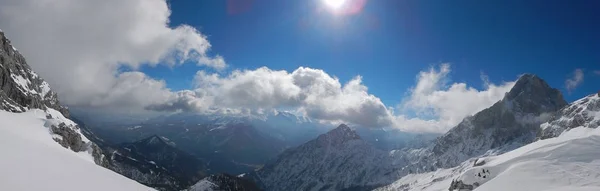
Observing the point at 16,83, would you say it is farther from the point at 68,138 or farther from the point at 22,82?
the point at 68,138

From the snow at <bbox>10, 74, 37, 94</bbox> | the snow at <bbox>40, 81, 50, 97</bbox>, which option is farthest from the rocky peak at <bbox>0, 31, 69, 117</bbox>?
the snow at <bbox>40, 81, 50, 97</bbox>

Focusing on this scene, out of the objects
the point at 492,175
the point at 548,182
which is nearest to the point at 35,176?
the point at 548,182

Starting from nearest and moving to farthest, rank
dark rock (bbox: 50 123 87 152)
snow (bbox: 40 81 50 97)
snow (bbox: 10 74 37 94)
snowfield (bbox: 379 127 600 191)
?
snowfield (bbox: 379 127 600 191) < dark rock (bbox: 50 123 87 152) < snow (bbox: 10 74 37 94) < snow (bbox: 40 81 50 97)

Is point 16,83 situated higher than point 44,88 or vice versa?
point 44,88

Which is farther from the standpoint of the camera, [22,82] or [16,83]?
[22,82]

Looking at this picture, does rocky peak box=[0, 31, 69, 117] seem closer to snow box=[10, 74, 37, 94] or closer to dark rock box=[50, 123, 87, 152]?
snow box=[10, 74, 37, 94]

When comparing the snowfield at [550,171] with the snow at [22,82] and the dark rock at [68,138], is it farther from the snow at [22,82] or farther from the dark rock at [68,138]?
the snow at [22,82]

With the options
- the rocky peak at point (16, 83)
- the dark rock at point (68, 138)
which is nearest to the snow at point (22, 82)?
the rocky peak at point (16, 83)

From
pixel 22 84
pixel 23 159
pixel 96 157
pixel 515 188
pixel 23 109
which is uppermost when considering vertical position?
pixel 22 84

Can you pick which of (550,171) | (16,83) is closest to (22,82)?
(16,83)

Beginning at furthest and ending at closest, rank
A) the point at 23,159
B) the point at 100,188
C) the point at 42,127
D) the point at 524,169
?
the point at 42,127
the point at 524,169
the point at 100,188
the point at 23,159

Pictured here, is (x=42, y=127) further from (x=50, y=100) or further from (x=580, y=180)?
(x=580, y=180)
